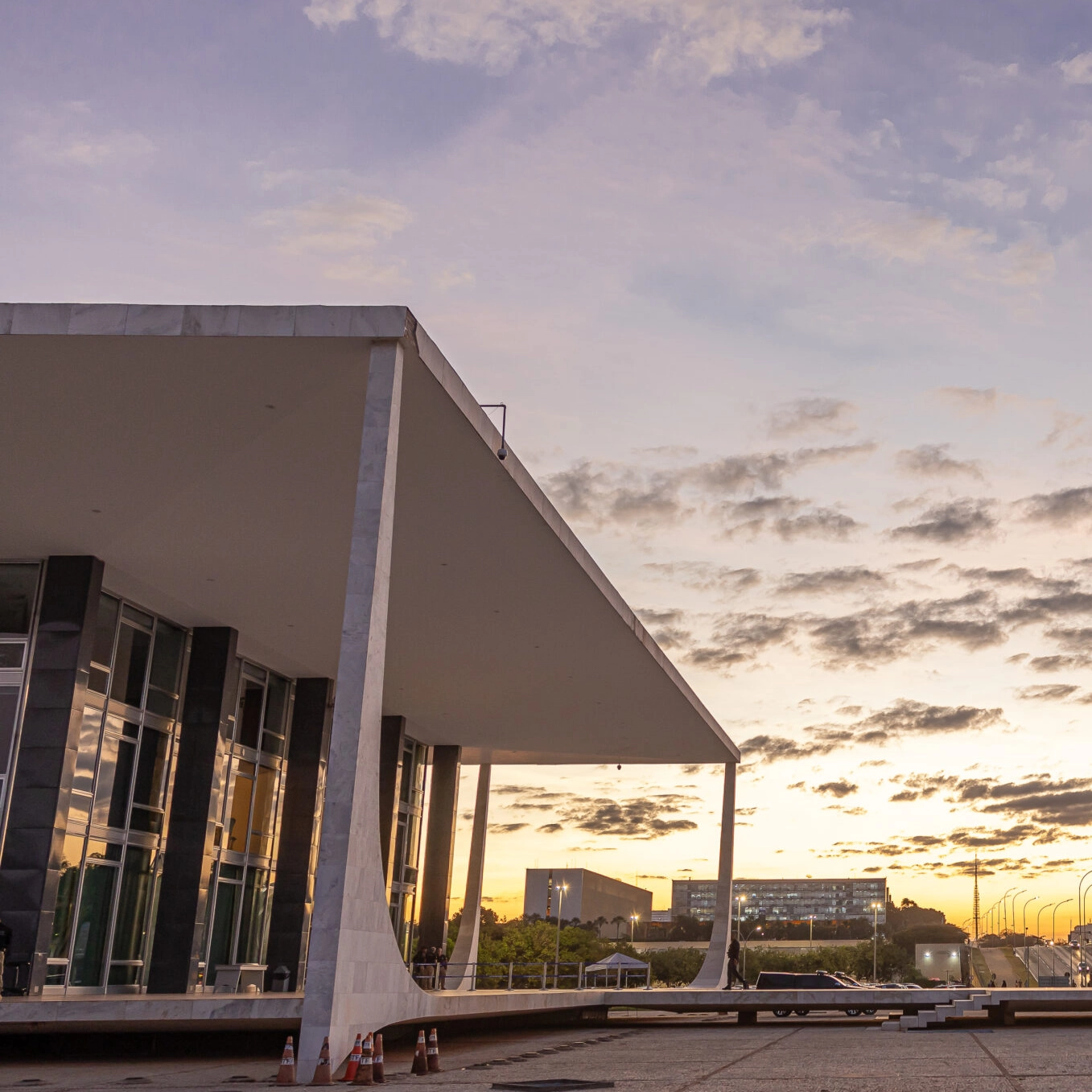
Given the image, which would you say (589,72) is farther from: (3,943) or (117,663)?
(3,943)

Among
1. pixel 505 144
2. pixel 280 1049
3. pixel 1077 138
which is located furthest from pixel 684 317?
pixel 280 1049

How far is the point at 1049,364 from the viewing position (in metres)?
24.2

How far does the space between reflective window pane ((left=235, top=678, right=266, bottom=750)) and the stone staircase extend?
50.5 ft

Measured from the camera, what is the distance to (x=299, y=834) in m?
29.8

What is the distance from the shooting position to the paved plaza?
12.5m

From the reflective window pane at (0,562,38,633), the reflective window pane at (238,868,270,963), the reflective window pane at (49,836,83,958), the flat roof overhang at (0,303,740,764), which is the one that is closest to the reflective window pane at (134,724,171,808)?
the reflective window pane at (49,836,83,958)

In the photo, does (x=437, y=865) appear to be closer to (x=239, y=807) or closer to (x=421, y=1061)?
(x=239, y=807)

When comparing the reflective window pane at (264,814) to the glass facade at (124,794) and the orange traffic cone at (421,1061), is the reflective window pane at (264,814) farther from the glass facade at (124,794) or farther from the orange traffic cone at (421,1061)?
the orange traffic cone at (421,1061)

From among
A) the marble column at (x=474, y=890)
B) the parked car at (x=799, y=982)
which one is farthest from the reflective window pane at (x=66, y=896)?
the parked car at (x=799, y=982)

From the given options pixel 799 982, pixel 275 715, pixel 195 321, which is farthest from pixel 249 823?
pixel 799 982

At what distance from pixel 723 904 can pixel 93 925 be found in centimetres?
2287

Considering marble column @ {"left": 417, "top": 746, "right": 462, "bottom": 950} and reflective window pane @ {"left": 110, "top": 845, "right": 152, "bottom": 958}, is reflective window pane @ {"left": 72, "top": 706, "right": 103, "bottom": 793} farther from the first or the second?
marble column @ {"left": 417, "top": 746, "right": 462, "bottom": 950}

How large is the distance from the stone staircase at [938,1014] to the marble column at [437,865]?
15.4 metres

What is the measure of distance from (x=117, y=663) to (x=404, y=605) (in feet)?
18.3
